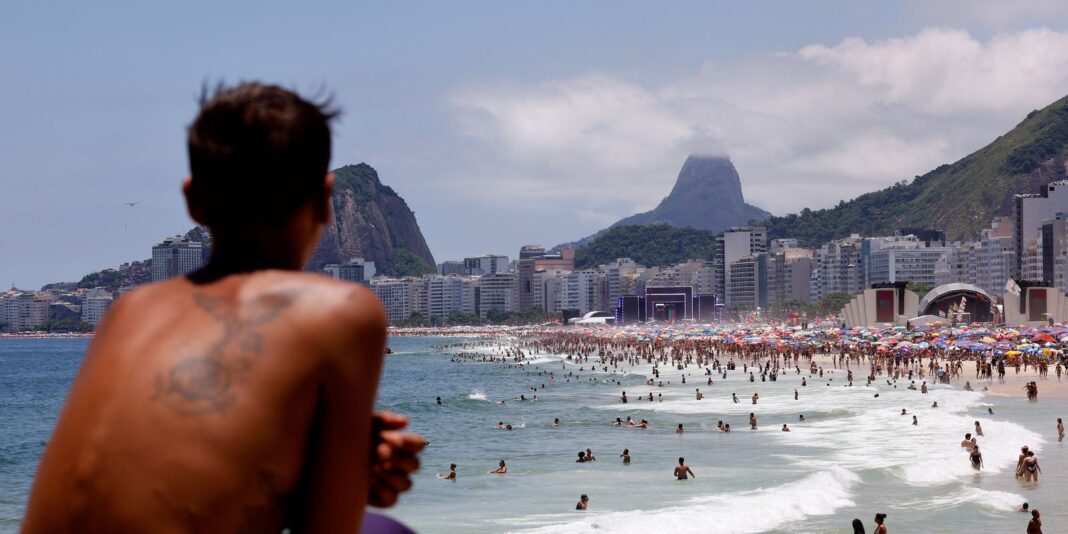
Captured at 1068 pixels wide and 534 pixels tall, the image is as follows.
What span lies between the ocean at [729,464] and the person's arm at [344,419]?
18170mm

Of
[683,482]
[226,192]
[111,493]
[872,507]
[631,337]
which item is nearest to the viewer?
[111,493]

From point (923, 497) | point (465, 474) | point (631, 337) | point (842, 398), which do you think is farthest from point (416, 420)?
point (631, 337)

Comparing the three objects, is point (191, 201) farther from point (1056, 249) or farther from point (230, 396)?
point (1056, 249)

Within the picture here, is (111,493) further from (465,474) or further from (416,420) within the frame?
(416,420)

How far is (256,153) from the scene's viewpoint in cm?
134

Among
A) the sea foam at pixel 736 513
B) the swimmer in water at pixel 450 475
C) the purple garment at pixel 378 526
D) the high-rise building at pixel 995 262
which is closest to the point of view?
the purple garment at pixel 378 526

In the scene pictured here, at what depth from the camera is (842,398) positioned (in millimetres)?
46656

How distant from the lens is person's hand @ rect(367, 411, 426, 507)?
1.35m

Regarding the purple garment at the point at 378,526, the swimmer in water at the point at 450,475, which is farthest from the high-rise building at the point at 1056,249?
the purple garment at the point at 378,526

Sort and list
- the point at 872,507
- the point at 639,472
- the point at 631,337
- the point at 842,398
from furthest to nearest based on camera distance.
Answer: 1. the point at 631,337
2. the point at 842,398
3. the point at 639,472
4. the point at 872,507

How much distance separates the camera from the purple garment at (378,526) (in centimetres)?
147

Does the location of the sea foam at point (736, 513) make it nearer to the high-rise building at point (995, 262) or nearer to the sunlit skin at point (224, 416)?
the sunlit skin at point (224, 416)

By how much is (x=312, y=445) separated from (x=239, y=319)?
0.52 ft

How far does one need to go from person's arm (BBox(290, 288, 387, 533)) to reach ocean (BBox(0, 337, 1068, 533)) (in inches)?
715
